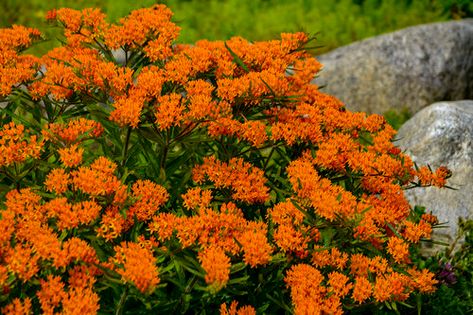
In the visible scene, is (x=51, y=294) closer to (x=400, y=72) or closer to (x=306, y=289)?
(x=306, y=289)

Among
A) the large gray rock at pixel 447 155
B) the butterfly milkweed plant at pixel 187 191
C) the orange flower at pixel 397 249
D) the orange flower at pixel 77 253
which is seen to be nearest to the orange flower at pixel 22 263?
the butterfly milkweed plant at pixel 187 191

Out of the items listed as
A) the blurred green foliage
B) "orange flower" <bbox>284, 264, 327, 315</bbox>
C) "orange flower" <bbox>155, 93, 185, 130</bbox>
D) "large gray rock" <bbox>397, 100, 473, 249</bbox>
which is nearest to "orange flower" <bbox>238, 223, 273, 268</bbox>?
"orange flower" <bbox>284, 264, 327, 315</bbox>

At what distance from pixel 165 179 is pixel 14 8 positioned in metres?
9.39

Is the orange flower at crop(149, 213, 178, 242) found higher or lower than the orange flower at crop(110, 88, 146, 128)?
lower

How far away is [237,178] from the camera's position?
2795 millimetres

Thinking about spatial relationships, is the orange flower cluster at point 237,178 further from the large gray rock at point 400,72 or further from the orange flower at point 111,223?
the large gray rock at point 400,72

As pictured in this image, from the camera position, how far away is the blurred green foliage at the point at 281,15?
9.96 m

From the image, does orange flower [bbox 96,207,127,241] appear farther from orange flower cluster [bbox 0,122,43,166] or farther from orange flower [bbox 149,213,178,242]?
orange flower cluster [bbox 0,122,43,166]

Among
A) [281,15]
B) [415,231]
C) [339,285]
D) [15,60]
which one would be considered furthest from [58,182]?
[281,15]

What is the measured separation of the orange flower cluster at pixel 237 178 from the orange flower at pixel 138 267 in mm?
567

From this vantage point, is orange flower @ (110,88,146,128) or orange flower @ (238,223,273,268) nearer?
orange flower @ (238,223,273,268)

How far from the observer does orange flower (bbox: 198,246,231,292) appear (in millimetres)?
2192

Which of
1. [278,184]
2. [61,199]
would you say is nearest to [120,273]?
[61,199]

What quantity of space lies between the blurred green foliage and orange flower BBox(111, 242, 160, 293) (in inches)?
→ 302
